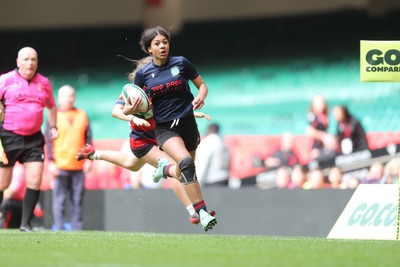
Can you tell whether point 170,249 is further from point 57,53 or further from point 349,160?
point 57,53

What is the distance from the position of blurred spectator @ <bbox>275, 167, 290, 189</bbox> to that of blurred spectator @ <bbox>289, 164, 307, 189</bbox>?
12 centimetres

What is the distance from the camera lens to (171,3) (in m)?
23.3

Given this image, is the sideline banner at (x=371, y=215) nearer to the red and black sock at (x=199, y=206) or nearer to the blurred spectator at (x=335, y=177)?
the red and black sock at (x=199, y=206)

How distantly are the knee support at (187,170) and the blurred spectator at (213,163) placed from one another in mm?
5998

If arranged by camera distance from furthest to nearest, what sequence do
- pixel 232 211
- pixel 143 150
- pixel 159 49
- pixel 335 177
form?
pixel 335 177
pixel 232 211
pixel 143 150
pixel 159 49

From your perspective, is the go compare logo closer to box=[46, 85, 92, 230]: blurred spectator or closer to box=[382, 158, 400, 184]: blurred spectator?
box=[382, 158, 400, 184]: blurred spectator

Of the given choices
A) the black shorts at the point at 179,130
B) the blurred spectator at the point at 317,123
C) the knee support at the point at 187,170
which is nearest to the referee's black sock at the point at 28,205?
the black shorts at the point at 179,130

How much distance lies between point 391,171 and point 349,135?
4.08ft

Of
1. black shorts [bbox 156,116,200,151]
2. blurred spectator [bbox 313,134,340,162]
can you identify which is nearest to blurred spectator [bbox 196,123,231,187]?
blurred spectator [bbox 313,134,340,162]

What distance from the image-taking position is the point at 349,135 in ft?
62.8

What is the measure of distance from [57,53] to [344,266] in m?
17.1

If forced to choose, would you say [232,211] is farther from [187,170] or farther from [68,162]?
[187,170]

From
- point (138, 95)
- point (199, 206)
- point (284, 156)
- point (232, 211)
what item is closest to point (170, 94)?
point (138, 95)

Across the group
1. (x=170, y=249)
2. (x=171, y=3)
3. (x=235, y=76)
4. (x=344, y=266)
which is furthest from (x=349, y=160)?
(x=344, y=266)
